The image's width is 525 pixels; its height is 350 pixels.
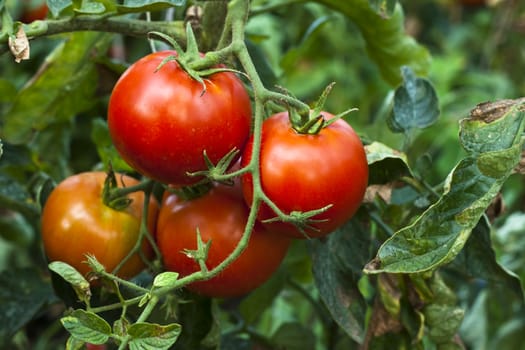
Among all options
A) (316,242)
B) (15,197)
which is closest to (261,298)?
(316,242)

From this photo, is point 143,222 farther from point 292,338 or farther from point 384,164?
point 292,338

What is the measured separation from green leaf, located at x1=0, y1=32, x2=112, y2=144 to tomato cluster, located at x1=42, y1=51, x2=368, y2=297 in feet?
0.97

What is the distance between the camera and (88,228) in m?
0.81

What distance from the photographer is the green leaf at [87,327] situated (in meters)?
0.63

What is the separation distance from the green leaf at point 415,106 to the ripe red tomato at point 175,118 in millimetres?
269

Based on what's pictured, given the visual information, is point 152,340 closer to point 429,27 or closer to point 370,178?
point 370,178

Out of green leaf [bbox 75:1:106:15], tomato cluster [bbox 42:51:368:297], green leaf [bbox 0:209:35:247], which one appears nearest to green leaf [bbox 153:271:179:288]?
tomato cluster [bbox 42:51:368:297]

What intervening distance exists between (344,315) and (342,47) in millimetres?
1382

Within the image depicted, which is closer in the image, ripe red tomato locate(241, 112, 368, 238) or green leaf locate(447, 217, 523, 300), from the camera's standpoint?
ripe red tomato locate(241, 112, 368, 238)

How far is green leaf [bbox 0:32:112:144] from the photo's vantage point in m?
1.01

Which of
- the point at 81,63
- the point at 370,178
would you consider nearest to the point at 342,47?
the point at 81,63

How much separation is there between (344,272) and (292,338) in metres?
0.31

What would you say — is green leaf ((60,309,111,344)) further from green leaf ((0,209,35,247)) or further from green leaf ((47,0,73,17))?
green leaf ((0,209,35,247))

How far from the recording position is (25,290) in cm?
99
